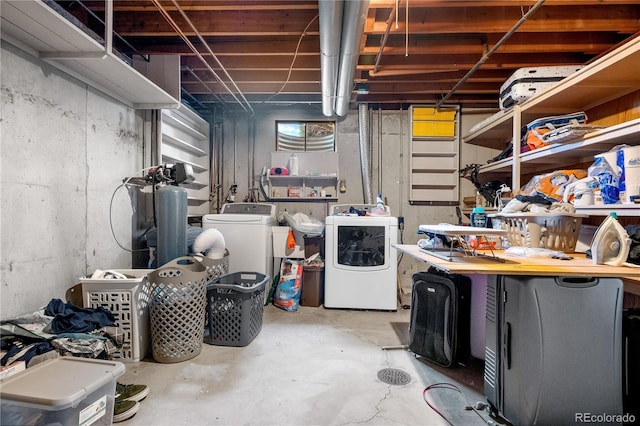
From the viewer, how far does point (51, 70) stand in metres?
1.95

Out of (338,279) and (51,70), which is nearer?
(51,70)

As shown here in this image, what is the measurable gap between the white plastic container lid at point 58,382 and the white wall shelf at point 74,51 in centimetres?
163

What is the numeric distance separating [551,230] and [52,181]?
309 centimetres

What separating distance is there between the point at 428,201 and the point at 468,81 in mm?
1500

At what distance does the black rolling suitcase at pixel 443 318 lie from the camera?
1.91 metres

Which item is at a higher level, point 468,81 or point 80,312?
point 468,81

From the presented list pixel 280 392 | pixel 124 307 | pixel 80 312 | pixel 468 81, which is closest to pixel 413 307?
pixel 280 392

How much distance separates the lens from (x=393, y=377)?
185 cm

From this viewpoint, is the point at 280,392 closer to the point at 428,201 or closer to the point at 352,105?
the point at 428,201

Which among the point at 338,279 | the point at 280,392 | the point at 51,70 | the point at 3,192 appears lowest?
the point at 280,392

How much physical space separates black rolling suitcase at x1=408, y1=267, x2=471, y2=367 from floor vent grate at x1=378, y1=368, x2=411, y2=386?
0.25m

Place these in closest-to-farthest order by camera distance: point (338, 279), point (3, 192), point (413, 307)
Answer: point (3, 192) → point (413, 307) → point (338, 279)

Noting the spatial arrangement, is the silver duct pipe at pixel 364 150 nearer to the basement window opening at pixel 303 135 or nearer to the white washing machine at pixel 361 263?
the basement window opening at pixel 303 135

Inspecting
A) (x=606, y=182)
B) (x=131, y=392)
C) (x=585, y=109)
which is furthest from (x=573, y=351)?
(x=585, y=109)
